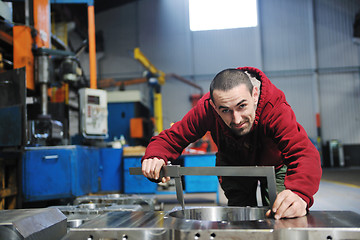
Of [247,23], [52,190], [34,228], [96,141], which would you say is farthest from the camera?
[247,23]

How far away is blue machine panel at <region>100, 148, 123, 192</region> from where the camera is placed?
14.0ft

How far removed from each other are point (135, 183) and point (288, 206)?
3.45m

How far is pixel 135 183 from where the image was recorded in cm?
418

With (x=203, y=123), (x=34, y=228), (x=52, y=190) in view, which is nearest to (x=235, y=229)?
(x=34, y=228)

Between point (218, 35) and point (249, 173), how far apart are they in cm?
899

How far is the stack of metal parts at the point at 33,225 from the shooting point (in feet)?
2.57

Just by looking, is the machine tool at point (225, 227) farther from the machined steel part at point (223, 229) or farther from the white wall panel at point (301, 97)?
the white wall panel at point (301, 97)

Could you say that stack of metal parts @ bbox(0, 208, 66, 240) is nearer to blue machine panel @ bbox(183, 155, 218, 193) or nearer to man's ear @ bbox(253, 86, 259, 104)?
man's ear @ bbox(253, 86, 259, 104)

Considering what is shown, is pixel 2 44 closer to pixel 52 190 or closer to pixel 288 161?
pixel 52 190

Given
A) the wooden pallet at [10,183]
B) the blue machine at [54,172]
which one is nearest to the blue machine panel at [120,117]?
the blue machine at [54,172]

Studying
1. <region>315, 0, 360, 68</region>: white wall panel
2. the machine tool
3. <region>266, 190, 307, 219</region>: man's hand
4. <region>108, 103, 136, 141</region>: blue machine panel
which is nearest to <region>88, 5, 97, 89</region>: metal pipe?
<region>108, 103, 136, 141</region>: blue machine panel

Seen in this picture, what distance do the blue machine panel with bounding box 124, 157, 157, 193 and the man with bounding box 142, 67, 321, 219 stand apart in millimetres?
2610

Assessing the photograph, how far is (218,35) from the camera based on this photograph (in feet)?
31.0

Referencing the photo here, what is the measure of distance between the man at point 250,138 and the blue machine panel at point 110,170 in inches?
111
